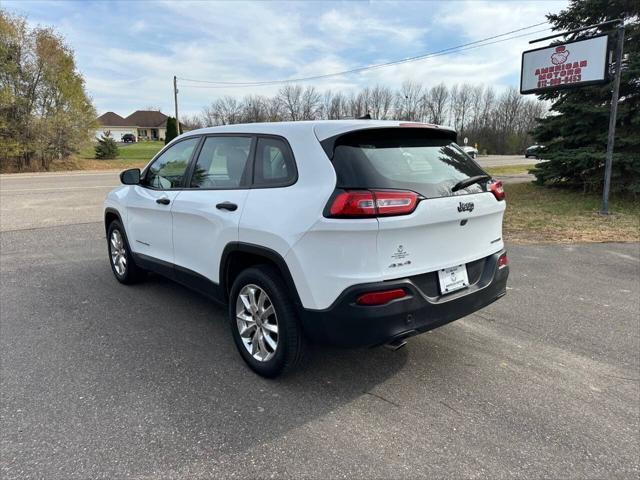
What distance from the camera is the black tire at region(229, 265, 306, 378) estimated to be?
2.99m

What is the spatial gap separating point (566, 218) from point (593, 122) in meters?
3.89

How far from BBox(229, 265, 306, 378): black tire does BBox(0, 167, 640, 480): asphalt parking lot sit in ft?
0.50

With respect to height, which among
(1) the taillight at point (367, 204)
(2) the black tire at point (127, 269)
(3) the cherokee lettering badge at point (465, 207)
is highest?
(1) the taillight at point (367, 204)

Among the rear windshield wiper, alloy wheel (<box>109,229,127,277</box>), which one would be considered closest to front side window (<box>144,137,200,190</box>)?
alloy wheel (<box>109,229,127,277</box>)

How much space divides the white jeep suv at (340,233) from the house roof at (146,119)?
98.2 meters

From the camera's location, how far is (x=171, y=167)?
176 inches

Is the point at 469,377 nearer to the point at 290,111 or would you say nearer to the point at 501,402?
the point at 501,402

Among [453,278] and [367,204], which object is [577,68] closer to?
[453,278]

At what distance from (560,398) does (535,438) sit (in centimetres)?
56

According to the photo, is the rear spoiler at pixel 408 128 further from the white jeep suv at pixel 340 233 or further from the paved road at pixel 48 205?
the paved road at pixel 48 205

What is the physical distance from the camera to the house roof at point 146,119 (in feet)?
308

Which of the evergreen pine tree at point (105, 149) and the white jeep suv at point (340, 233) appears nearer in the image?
the white jeep suv at point (340, 233)

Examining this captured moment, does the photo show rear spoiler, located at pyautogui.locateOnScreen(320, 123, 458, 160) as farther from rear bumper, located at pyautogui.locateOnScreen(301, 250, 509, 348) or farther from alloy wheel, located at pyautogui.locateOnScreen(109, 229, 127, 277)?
alloy wheel, located at pyautogui.locateOnScreen(109, 229, 127, 277)

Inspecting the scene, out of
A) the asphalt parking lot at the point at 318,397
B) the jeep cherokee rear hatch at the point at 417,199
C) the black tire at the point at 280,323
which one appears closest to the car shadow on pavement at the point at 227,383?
the asphalt parking lot at the point at 318,397
